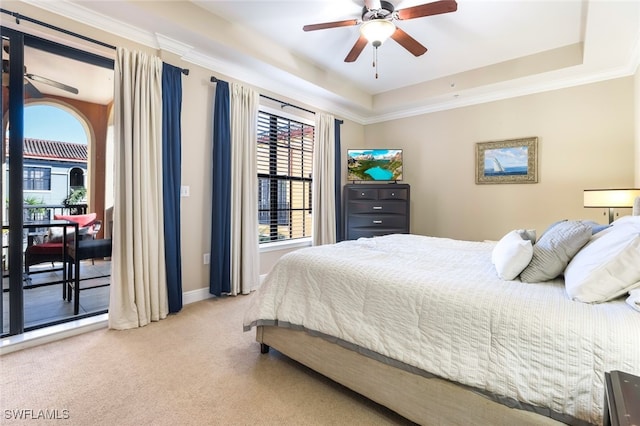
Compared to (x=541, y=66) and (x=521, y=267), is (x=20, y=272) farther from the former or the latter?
(x=541, y=66)

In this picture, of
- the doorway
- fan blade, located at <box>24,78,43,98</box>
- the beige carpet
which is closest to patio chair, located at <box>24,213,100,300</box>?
the doorway

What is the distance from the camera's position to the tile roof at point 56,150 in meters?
3.15

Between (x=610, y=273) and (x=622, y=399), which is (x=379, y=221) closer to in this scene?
(x=610, y=273)

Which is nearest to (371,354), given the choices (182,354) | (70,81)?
(182,354)

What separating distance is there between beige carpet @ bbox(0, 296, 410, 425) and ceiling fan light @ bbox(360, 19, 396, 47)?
2.62 meters

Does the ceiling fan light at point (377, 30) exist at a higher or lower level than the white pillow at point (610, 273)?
higher

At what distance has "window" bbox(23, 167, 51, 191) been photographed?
287 cm

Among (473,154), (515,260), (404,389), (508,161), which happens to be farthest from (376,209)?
(404,389)

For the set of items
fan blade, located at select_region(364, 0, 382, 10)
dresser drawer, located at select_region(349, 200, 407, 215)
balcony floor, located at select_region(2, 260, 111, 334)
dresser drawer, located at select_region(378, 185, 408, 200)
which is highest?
fan blade, located at select_region(364, 0, 382, 10)

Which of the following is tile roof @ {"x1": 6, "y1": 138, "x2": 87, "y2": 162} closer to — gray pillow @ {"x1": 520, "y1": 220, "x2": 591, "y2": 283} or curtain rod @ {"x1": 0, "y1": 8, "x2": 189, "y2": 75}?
curtain rod @ {"x1": 0, "y1": 8, "x2": 189, "y2": 75}

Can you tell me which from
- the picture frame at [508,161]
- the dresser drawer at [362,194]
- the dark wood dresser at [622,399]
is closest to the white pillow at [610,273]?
the dark wood dresser at [622,399]

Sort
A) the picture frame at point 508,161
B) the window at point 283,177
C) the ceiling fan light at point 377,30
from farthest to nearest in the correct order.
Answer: the window at point 283,177
the picture frame at point 508,161
the ceiling fan light at point 377,30
